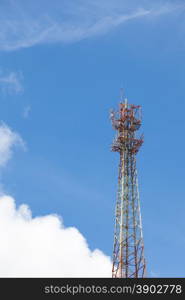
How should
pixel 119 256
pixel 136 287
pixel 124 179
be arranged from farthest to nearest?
1. pixel 124 179
2. pixel 119 256
3. pixel 136 287

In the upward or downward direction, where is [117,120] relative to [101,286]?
upward

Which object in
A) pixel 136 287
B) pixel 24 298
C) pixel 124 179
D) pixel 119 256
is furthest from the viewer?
pixel 124 179

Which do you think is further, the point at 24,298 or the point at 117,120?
the point at 117,120

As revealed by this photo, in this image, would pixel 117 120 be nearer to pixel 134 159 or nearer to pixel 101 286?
pixel 134 159

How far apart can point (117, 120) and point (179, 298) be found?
111 feet

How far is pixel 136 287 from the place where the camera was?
22969 millimetres

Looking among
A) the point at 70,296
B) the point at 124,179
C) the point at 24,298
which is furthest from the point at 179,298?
the point at 124,179

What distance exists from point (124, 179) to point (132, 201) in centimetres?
280

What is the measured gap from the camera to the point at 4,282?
72.8 ft

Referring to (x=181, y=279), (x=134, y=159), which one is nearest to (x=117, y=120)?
(x=134, y=159)

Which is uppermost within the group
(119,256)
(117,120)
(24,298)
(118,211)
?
(117,120)

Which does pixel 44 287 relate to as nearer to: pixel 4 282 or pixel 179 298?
pixel 4 282

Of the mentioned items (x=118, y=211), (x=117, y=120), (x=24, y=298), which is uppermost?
(x=117, y=120)

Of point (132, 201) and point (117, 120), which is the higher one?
point (117, 120)
